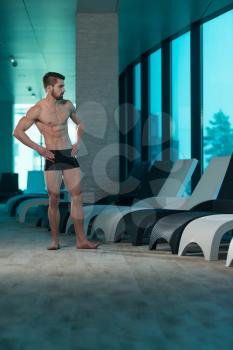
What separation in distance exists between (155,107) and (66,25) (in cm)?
307

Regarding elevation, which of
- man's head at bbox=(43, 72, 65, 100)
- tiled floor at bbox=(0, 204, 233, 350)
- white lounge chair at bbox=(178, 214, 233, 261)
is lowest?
tiled floor at bbox=(0, 204, 233, 350)

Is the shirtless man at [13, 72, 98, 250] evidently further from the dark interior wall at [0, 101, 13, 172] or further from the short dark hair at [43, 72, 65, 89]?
the dark interior wall at [0, 101, 13, 172]

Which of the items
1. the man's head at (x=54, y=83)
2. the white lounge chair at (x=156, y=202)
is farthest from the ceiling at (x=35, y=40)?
the man's head at (x=54, y=83)

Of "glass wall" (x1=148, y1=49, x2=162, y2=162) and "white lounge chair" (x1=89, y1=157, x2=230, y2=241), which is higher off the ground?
"glass wall" (x1=148, y1=49, x2=162, y2=162)

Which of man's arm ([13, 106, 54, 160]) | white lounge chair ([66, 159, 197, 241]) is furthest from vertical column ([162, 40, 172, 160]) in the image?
man's arm ([13, 106, 54, 160])

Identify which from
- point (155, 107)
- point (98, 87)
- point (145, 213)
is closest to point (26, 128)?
point (145, 213)

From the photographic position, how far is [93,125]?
8539 mm

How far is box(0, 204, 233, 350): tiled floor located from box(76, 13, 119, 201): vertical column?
130 inches

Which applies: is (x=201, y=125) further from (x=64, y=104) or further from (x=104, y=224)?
(x=64, y=104)

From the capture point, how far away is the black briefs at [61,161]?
211 inches

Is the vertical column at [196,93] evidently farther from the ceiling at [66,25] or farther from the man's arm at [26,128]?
the man's arm at [26,128]

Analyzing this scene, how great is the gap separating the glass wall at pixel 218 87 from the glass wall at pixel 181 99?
0.49 meters

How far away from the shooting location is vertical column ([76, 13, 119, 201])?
850 centimetres

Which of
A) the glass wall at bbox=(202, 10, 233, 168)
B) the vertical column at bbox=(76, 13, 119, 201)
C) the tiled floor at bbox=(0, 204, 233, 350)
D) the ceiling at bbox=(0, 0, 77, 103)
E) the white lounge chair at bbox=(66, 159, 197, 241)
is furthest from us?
the glass wall at bbox=(202, 10, 233, 168)
